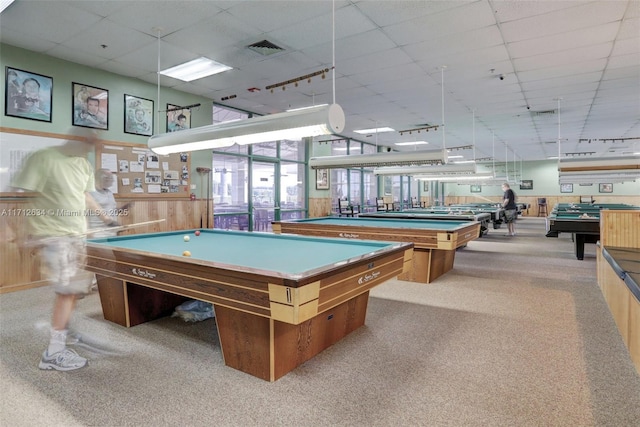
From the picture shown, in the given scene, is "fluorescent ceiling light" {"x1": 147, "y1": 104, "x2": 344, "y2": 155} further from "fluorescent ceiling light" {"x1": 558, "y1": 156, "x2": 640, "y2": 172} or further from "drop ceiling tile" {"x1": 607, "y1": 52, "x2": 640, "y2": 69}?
"fluorescent ceiling light" {"x1": 558, "y1": 156, "x2": 640, "y2": 172}

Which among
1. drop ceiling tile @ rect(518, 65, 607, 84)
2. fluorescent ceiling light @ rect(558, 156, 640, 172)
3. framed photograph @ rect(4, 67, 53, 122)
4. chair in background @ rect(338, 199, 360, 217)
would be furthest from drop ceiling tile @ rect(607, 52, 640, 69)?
framed photograph @ rect(4, 67, 53, 122)

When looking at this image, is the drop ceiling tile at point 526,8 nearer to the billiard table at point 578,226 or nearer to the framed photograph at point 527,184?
the billiard table at point 578,226

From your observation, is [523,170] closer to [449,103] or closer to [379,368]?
[449,103]

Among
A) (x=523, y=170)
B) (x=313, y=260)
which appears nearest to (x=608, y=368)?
(x=313, y=260)

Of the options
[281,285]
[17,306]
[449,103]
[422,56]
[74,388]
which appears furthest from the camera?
[449,103]

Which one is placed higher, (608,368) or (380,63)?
(380,63)

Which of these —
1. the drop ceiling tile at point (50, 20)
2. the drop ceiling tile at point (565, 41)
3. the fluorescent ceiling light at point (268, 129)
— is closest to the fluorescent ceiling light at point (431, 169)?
the drop ceiling tile at point (565, 41)

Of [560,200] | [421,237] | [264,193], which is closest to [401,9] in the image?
[421,237]

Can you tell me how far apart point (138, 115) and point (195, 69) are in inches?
51.2

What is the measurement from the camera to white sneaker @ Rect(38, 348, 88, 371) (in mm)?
2521

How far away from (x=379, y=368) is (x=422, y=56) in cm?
406

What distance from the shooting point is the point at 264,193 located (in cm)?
864

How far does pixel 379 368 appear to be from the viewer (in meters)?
2.54

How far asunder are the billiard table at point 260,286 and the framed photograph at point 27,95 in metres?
2.51
